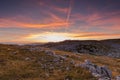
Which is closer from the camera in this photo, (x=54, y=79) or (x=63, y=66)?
(x=54, y=79)

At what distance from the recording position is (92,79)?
3159 centimetres

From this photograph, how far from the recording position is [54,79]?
106ft

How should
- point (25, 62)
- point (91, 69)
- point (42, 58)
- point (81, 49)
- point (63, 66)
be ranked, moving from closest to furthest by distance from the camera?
point (91, 69) → point (63, 66) → point (25, 62) → point (42, 58) → point (81, 49)

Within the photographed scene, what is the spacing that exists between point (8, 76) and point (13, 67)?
4781 mm

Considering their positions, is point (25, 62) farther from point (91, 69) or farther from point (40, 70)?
point (91, 69)

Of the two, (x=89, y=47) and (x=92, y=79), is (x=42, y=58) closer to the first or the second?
(x=92, y=79)

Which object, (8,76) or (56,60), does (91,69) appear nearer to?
(56,60)

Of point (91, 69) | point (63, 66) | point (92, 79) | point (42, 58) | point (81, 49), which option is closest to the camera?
point (92, 79)

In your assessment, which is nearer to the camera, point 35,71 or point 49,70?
point 35,71

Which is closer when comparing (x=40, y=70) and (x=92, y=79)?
(x=92, y=79)

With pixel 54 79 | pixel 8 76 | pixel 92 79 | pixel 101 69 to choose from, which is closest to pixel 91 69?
pixel 101 69

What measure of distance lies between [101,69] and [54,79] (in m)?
8.46

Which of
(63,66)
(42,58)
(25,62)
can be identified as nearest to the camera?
(63,66)

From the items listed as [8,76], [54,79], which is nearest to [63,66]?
[54,79]
